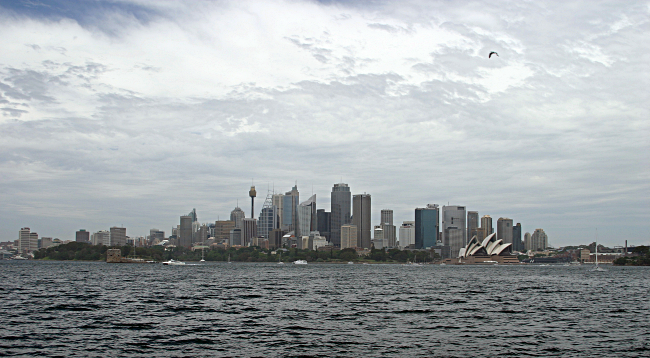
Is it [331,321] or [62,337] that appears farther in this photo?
[331,321]

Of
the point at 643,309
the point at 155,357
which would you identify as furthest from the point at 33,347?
the point at 643,309

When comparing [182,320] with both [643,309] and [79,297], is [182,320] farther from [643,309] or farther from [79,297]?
[643,309]

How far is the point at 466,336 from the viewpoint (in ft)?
115

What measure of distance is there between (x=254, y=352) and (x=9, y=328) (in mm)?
17803

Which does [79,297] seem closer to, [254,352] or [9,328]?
[9,328]

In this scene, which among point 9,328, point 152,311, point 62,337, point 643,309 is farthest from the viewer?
point 643,309

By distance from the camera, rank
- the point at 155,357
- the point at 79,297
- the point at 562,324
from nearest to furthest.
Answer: the point at 155,357 < the point at 562,324 < the point at 79,297

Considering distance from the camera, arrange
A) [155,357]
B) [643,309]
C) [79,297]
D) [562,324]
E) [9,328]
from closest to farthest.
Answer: [155,357] → [9,328] → [562,324] → [643,309] → [79,297]

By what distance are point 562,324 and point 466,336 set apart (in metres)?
10.1

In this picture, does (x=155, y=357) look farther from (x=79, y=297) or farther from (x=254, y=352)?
(x=79, y=297)

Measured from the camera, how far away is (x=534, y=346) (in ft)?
104

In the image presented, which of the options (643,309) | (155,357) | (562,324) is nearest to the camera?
(155,357)

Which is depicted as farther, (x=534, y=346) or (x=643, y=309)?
(x=643, y=309)

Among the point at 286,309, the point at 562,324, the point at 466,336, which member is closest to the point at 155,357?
the point at 466,336
